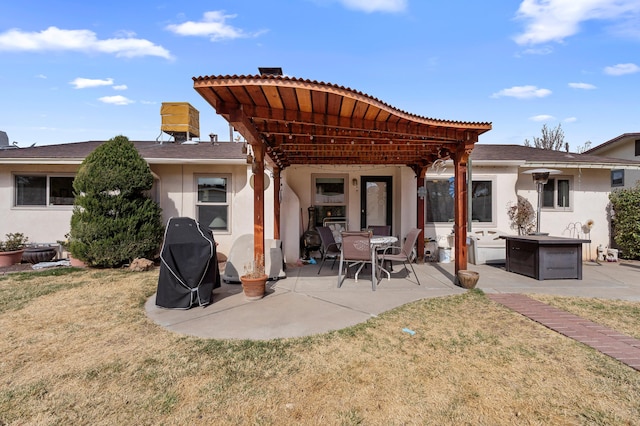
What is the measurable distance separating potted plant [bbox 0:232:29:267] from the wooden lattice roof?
609 centimetres

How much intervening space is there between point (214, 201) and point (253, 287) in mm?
4137

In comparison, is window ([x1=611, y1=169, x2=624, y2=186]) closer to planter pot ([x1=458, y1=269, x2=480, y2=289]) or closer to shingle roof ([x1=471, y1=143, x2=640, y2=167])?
shingle roof ([x1=471, y1=143, x2=640, y2=167])

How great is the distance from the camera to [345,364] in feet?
8.63

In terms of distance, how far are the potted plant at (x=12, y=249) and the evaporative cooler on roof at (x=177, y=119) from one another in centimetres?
492

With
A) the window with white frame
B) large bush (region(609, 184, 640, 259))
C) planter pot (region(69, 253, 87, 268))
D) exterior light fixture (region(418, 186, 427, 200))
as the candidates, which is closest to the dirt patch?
planter pot (region(69, 253, 87, 268))

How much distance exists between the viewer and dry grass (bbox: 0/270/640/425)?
2.01m

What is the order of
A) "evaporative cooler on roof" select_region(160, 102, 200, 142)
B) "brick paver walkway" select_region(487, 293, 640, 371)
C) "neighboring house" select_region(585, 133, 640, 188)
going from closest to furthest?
"brick paver walkway" select_region(487, 293, 640, 371)
"neighboring house" select_region(585, 133, 640, 188)
"evaporative cooler on roof" select_region(160, 102, 200, 142)

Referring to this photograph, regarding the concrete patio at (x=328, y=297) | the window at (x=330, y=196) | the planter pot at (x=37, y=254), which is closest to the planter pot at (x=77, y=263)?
the planter pot at (x=37, y=254)

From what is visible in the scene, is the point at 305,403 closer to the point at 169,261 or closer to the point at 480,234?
the point at 169,261

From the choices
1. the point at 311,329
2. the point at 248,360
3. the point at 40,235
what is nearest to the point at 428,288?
the point at 311,329

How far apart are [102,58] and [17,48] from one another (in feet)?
6.01

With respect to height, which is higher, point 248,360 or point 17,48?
point 17,48

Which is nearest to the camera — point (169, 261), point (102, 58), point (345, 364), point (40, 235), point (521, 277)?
point (345, 364)

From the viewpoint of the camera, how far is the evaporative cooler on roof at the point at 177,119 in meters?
10.5
